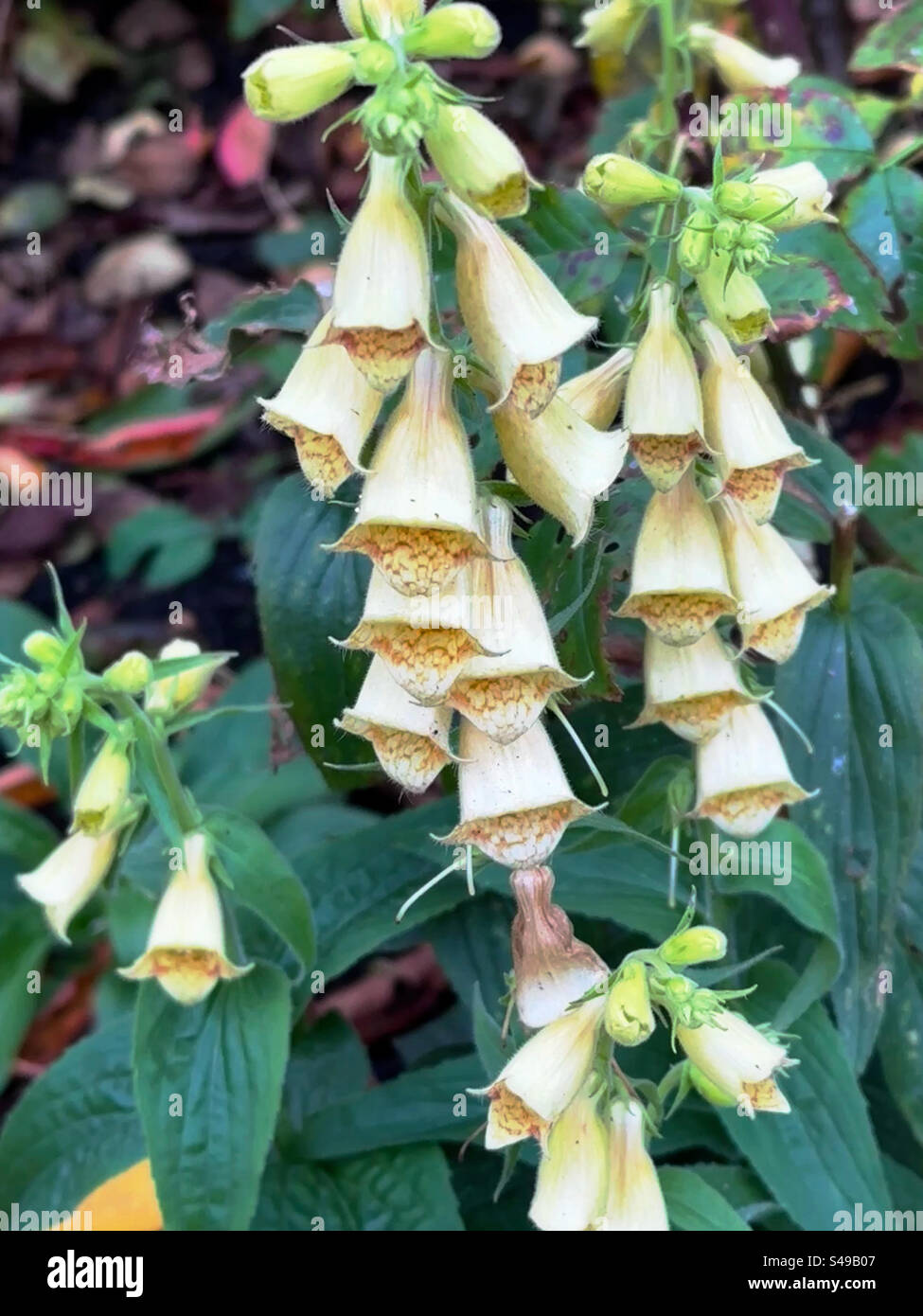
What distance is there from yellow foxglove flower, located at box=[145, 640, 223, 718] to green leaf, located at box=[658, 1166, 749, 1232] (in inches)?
23.0

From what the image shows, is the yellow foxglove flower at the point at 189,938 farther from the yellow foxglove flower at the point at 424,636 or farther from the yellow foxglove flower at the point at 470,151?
the yellow foxglove flower at the point at 470,151

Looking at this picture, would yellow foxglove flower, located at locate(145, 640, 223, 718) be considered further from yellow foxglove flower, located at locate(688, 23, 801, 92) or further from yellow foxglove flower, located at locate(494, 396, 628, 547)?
yellow foxglove flower, located at locate(688, 23, 801, 92)

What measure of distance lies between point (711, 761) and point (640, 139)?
580 mm

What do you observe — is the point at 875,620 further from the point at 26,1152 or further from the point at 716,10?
the point at 716,10

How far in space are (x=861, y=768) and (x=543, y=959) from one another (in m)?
0.41

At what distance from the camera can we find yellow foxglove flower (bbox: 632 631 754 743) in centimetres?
96

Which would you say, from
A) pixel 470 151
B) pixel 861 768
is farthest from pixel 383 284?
pixel 861 768

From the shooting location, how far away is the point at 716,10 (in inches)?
Answer: 73.1

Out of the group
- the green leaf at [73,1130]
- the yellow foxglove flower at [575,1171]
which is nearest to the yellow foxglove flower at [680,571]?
the yellow foxglove flower at [575,1171]

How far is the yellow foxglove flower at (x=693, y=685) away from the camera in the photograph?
0.96 m

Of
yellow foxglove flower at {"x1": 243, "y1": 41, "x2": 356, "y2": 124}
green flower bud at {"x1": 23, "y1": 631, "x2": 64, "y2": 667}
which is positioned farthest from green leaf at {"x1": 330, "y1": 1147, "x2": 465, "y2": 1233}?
yellow foxglove flower at {"x1": 243, "y1": 41, "x2": 356, "y2": 124}

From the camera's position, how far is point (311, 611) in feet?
3.74

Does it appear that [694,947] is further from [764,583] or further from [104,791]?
[104,791]

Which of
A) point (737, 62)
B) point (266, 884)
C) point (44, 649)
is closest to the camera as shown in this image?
point (44, 649)
